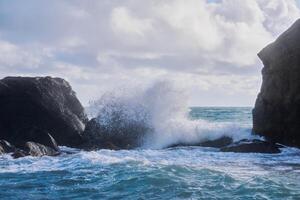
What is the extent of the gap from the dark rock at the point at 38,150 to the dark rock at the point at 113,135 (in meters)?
3.14

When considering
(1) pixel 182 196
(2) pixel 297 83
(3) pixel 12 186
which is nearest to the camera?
(1) pixel 182 196

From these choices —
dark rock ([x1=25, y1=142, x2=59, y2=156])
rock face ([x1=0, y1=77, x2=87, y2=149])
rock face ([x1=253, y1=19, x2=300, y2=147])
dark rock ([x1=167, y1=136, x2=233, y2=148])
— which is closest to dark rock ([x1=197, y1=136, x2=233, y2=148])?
dark rock ([x1=167, y1=136, x2=233, y2=148])

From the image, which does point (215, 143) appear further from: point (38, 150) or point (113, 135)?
point (38, 150)

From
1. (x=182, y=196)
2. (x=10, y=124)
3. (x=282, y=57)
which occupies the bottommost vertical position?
(x=182, y=196)

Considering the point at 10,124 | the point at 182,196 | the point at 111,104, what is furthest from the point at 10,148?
the point at 182,196

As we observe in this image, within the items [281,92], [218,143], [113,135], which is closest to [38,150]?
[113,135]

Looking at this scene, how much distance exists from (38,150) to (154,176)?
6.91 m

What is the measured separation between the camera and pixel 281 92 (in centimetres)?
2189

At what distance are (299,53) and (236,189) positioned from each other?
34.7 ft

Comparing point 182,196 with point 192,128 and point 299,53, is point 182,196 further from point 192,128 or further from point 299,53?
point 192,128

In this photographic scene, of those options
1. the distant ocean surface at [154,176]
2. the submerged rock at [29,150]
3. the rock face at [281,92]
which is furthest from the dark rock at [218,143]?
the submerged rock at [29,150]

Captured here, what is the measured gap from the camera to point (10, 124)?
24.0 meters

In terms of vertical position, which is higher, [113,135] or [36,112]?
[36,112]

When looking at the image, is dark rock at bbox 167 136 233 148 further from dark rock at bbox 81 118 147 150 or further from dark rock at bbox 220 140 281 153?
dark rock at bbox 220 140 281 153
